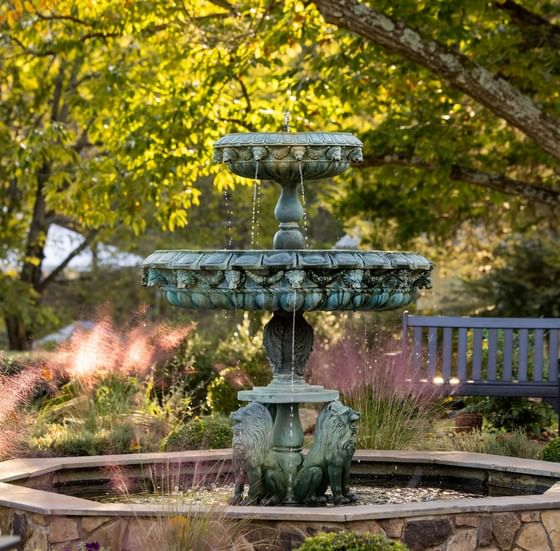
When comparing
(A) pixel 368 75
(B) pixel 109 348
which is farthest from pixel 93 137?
(B) pixel 109 348

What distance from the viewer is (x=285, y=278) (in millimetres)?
5781

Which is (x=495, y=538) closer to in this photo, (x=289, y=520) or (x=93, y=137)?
(x=289, y=520)

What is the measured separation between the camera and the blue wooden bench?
32.7 ft

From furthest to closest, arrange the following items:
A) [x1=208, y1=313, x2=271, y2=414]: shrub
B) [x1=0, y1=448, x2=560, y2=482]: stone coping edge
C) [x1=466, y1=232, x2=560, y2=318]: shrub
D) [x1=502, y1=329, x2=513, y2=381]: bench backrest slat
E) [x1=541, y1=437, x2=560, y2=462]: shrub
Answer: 1. [x1=466, y1=232, x2=560, y2=318]: shrub
2. [x1=208, y1=313, x2=271, y2=414]: shrub
3. [x1=502, y1=329, x2=513, y2=381]: bench backrest slat
4. [x1=541, y1=437, x2=560, y2=462]: shrub
5. [x1=0, y1=448, x2=560, y2=482]: stone coping edge

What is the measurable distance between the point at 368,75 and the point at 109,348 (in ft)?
15.6

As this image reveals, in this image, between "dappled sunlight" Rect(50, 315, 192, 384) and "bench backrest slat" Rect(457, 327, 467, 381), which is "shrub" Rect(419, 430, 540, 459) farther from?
"dappled sunlight" Rect(50, 315, 192, 384)

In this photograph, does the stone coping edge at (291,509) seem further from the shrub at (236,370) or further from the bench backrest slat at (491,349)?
the bench backrest slat at (491,349)

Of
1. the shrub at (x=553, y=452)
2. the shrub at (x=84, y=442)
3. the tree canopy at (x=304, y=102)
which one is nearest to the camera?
the shrub at (x=553, y=452)

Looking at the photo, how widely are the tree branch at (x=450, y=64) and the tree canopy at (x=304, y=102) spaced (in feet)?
0.09

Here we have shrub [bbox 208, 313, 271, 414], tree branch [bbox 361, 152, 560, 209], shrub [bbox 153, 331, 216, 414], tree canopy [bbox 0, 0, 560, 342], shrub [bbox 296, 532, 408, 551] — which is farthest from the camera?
tree branch [bbox 361, 152, 560, 209]

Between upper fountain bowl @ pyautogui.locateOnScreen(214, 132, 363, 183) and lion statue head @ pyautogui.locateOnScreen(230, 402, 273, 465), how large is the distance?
1.41m

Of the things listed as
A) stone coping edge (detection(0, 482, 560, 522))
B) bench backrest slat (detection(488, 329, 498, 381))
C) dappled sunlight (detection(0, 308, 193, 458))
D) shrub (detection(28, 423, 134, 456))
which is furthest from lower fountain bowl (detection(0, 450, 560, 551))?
→ bench backrest slat (detection(488, 329, 498, 381))

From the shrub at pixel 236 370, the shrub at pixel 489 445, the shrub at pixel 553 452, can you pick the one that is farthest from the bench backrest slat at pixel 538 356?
the shrub at pixel 236 370

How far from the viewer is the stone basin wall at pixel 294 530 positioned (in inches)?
217
